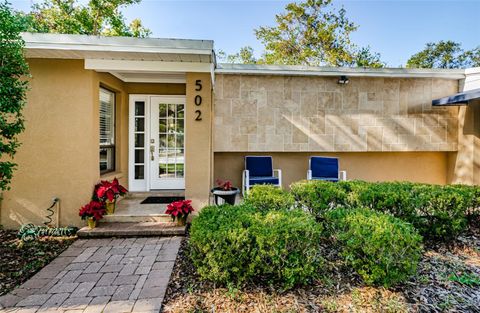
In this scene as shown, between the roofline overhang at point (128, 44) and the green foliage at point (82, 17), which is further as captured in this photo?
the green foliage at point (82, 17)

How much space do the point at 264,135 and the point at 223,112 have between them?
3.48 ft

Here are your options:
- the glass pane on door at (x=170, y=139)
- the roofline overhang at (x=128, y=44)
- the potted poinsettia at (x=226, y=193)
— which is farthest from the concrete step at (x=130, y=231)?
the roofline overhang at (x=128, y=44)

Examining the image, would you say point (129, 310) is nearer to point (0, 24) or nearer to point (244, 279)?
point (244, 279)

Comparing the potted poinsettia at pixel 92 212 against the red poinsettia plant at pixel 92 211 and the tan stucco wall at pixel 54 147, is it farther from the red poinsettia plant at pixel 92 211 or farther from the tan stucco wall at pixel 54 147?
the tan stucco wall at pixel 54 147

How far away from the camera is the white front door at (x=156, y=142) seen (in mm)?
5832

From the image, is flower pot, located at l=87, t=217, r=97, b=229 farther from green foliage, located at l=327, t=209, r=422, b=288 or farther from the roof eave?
the roof eave

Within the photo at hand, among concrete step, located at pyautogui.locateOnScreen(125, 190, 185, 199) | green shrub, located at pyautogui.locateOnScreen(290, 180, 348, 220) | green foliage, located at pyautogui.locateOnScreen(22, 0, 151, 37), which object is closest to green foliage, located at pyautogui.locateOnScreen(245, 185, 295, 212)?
green shrub, located at pyautogui.locateOnScreen(290, 180, 348, 220)

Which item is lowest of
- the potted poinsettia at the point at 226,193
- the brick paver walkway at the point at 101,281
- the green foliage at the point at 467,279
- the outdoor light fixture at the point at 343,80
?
the brick paver walkway at the point at 101,281

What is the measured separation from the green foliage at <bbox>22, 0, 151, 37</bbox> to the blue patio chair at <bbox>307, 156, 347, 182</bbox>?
12.9m

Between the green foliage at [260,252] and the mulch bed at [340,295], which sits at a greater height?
the green foliage at [260,252]

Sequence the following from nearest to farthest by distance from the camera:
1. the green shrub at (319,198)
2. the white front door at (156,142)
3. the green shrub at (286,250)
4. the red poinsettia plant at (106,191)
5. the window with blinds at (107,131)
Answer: the green shrub at (286,250) < the green shrub at (319,198) < the red poinsettia plant at (106,191) < the window with blinds at (107,131) < the white front door at (156,142)

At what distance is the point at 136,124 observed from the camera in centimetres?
585

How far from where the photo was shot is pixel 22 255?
11.1 feet

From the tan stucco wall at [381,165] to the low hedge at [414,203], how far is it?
2928 mm
